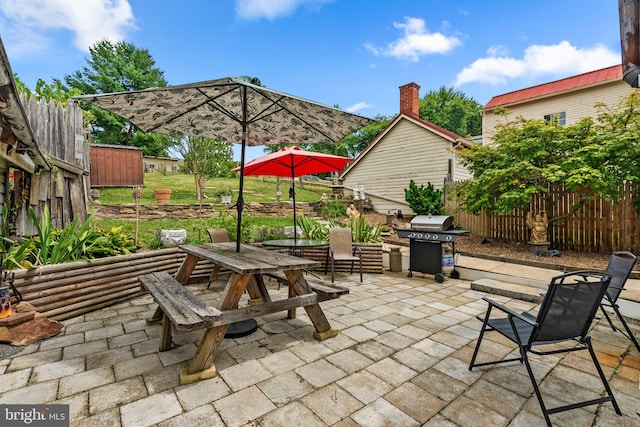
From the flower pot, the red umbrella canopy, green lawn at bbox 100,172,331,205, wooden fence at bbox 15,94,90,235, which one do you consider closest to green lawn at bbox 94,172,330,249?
green lawn at bbox 100,172,331,205

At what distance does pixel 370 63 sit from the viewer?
56.2 ft

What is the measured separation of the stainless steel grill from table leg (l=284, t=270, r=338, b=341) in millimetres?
2796

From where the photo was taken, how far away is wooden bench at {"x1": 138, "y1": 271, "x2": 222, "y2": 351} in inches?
77.1

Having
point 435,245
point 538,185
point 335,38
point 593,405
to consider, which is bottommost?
point 593,405

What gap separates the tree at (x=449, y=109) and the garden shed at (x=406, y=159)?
60.2ft

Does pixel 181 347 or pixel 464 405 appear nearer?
pixel 464 405

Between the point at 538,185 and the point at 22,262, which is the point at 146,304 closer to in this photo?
the point at 22,262

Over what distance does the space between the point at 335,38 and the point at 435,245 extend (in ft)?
38.2

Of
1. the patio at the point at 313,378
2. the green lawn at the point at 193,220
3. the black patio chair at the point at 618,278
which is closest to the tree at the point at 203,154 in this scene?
the green lawn at the point at 193,220

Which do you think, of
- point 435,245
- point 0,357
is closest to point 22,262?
point 0,357

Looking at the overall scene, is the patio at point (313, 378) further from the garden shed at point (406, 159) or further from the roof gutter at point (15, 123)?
the garden shed at point (406, 159)

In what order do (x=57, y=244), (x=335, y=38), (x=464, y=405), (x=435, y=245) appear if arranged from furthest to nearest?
(x=335, y=38)
(x=435, y=245)
(x=57, y=244)
(x=464, y=405)

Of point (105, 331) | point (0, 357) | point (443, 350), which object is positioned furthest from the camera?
point (105, 331)

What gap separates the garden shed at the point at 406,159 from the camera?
11.7 metres
